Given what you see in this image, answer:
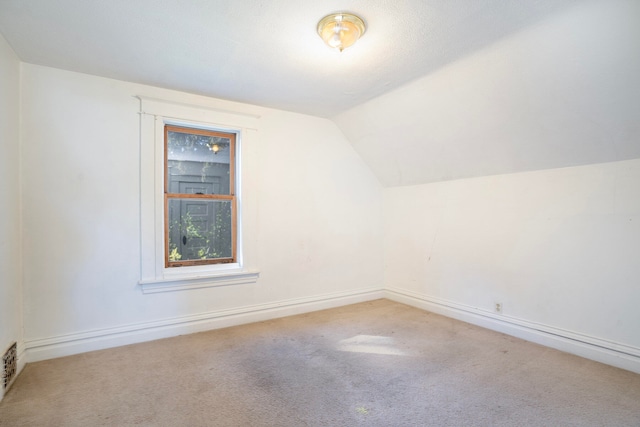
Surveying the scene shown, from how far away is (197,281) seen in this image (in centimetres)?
322

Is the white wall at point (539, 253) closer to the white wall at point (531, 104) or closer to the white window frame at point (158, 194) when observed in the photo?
the white wall at point (531, 104)

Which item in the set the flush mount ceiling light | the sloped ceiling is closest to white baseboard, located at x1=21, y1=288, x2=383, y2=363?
the sloped ceiling

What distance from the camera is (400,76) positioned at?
2.80 meters

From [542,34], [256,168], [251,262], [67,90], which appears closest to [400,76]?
[542,34]

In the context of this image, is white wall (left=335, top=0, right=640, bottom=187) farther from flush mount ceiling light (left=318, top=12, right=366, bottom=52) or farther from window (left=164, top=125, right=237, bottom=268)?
window (left=164, top=125, right=237, bottom=268)

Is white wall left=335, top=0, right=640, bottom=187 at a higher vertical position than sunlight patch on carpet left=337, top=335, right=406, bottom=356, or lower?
higher

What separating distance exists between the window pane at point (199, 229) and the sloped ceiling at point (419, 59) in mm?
1154

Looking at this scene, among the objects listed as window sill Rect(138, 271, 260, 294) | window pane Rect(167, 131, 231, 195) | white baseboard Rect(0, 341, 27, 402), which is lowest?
white baseboard Rect(0, 341, 27, 402)

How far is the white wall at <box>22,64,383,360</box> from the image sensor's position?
2.61m

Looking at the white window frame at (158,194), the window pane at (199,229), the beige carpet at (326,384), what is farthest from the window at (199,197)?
the beige carpet at (326,384)

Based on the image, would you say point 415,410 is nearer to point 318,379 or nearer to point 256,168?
point 318,379

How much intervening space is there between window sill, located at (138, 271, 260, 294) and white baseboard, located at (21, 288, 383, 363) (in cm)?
29

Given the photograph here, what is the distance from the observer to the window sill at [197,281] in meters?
3.00

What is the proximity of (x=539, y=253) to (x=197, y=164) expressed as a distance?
3433mm
